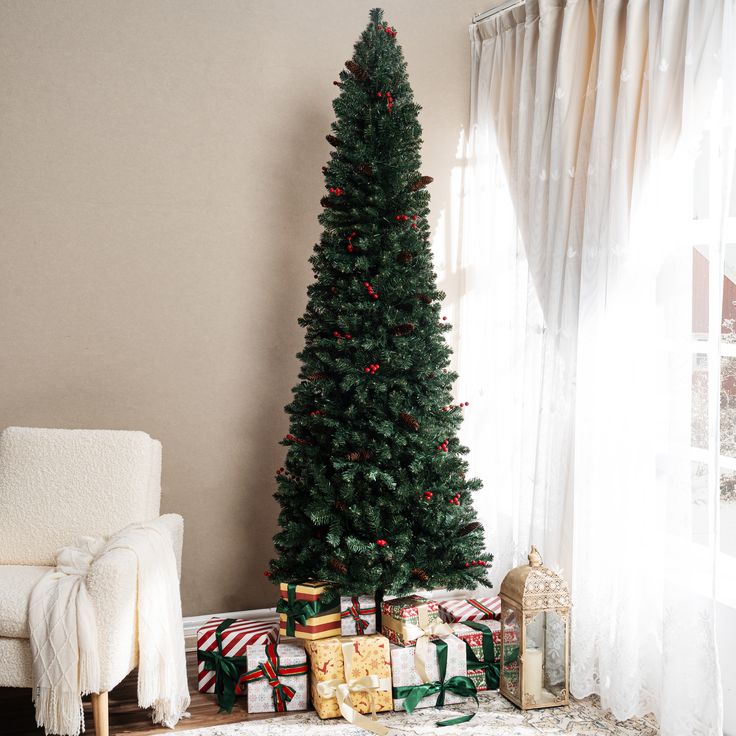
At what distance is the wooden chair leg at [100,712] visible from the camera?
7.32ft

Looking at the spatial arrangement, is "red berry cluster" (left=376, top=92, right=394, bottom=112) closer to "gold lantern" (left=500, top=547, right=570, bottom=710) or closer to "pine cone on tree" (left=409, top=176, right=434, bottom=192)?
"pine cone on tree" (left=409, top=176, right=434, bottom=192)

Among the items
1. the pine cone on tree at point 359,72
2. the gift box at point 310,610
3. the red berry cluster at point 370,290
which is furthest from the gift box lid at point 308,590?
the pine cone on tree at point 359,72

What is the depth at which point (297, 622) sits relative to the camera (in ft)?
8.69

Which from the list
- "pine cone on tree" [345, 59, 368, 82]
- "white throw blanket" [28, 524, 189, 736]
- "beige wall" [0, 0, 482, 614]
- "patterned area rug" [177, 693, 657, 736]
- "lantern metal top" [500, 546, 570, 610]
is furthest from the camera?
"beige wall" [0, 0, 482, 614]

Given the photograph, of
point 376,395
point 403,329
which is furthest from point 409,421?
point 403,329

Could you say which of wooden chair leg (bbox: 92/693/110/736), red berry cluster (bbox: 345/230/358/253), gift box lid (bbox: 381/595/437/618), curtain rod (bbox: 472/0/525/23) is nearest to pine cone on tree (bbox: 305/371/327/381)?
red berry cluster (bbox: 345/230/358/253)

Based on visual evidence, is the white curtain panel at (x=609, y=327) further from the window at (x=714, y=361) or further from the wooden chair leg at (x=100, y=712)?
the wooden chair leg at (x=100, y=712)

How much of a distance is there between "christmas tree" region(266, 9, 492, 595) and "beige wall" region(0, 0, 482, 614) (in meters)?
0.58

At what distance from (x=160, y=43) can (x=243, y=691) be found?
8.64ft

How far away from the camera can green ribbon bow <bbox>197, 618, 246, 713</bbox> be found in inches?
103

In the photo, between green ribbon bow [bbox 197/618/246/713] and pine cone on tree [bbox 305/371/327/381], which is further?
pine cone on tree [bbox 305/371/327/381]

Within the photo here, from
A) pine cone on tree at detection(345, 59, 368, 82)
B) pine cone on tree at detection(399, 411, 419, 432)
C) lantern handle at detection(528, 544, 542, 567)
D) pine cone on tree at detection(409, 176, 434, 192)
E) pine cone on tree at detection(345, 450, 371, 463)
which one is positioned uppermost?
pine cone on tree at detection(345, 59, 368, 82)

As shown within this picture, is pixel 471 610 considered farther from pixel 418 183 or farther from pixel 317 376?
pixel 418 183

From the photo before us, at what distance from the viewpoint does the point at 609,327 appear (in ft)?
8.52
